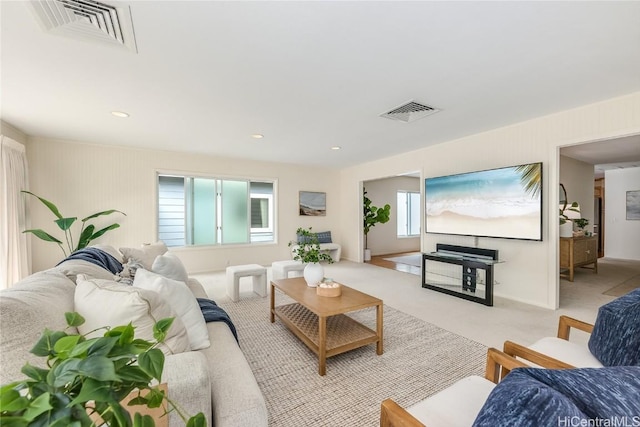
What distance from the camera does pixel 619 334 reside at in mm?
1247

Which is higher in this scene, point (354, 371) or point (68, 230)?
point (68, 230)

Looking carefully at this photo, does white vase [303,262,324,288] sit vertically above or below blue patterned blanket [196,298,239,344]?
above

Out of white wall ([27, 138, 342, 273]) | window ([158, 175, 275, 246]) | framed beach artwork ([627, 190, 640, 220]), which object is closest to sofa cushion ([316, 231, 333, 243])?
white wall ([27, 138, 342, 273])

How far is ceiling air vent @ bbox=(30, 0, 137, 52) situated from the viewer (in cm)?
150

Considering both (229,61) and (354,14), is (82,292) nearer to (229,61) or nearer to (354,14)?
(229,61)

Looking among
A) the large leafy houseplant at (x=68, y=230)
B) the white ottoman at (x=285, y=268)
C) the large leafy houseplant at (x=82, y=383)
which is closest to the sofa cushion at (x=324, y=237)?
the white ottoman at (x=285, y=268)

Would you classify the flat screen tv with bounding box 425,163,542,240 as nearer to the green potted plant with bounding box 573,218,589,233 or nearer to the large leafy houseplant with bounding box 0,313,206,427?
the green potted plant with bounding box 573,218,589,233

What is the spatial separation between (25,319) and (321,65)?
2.23 metres

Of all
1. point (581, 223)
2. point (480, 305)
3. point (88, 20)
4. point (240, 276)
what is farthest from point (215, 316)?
point (581, 223)

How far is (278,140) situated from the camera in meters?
4.25

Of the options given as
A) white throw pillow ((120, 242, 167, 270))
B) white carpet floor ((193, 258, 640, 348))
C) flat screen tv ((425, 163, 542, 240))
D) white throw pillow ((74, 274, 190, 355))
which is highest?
flat screen tv ((425, 163, 542, 240))

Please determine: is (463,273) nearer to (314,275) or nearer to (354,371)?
(314,275)

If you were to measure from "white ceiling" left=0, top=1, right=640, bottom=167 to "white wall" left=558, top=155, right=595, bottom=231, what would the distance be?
3460 millimetres

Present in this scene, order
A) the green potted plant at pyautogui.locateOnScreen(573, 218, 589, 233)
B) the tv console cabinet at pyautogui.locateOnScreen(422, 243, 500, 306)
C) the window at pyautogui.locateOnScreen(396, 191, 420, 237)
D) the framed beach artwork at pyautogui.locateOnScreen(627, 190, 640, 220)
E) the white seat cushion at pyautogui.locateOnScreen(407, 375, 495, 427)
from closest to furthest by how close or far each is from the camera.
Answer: the white seat cushion at pyautogui.locateOnScreen(407, 375, 495, 427)
the tv console cabinet at pyautogui.locateOnScreen(422, 243, 500, 306)
the green potted plant at pyautogui.locateOnScreen(573, 218, 589, 233)
the framed beach artwork at pyautogui.locateOnScreen(627, 190, 640, 220)
the window at pyautogui.locateOnScreen(396, 191, 420, 237)
